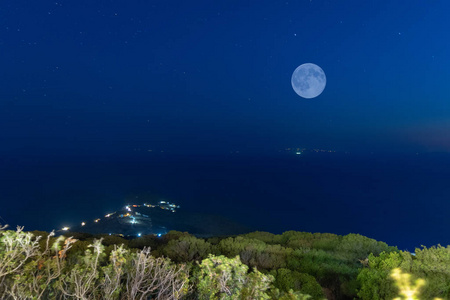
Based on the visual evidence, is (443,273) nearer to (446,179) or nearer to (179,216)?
(179,216)

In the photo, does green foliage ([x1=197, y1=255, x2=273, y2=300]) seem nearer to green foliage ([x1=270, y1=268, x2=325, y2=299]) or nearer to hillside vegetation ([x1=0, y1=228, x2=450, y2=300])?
hillside vegetation ([x1=0, y1=228, x2=450, y2=300])

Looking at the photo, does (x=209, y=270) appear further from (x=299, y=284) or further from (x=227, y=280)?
(x=299, y=284)

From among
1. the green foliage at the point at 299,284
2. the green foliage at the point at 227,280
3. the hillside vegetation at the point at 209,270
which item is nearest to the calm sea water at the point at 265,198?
the hillside vegetation at the point at 209,270

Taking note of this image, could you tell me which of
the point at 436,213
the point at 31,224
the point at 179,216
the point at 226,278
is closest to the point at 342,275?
the point at 226,278

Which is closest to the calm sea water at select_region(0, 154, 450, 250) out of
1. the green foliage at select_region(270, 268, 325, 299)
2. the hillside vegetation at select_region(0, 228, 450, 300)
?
the hillside vegetation at select_region(0, 228, 450, 300)

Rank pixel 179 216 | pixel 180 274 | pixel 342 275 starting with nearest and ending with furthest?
1. pixel 180 274
2. pixel 342 275
3. pixel 179 216

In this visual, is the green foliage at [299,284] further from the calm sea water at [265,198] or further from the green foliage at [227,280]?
the calm sea water at [265,198]
